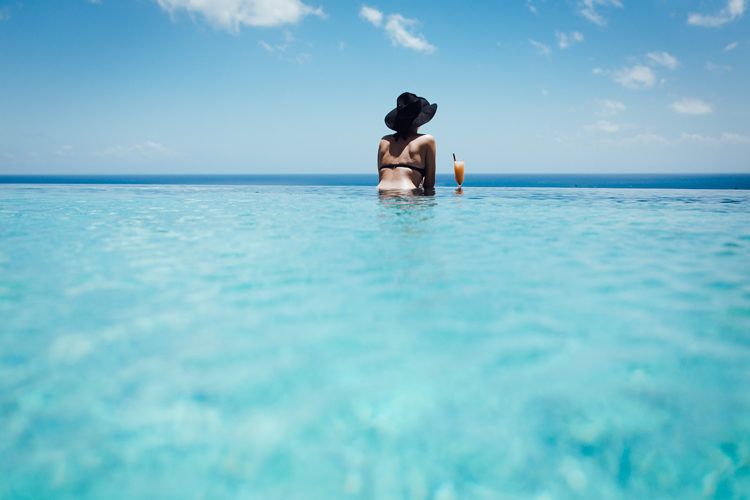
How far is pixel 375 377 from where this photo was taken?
75.0 inches

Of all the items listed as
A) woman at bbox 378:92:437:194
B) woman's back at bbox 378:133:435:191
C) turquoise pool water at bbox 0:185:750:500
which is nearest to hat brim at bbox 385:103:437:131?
woman at bbox 378:92:437:194

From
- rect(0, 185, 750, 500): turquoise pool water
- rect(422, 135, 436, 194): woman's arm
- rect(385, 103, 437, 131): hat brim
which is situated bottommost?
rect(0, 185, 750, 500): turquoise pool water

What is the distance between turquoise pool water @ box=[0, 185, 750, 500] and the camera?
136cm

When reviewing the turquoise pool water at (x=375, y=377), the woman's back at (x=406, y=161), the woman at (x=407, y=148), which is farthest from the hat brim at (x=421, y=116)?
the turquoise pool water at (x=375, y=377)

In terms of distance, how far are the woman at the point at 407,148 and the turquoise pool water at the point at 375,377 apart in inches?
190

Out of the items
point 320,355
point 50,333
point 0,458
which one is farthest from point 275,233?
point 0,458

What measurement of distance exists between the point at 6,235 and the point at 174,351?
5050 millimetres

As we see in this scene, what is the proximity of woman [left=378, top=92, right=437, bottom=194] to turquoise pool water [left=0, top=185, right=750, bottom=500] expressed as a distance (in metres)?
4.82

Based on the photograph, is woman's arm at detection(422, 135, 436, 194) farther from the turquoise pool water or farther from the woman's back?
the turquoise pool water

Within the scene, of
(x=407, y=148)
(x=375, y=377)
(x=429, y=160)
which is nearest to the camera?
(x=375, y=377)

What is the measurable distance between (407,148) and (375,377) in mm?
7112

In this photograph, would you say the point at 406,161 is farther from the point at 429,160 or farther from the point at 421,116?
the point at 421,116

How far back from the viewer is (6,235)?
541 cm

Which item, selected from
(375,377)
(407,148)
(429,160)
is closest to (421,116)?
(407,148)
